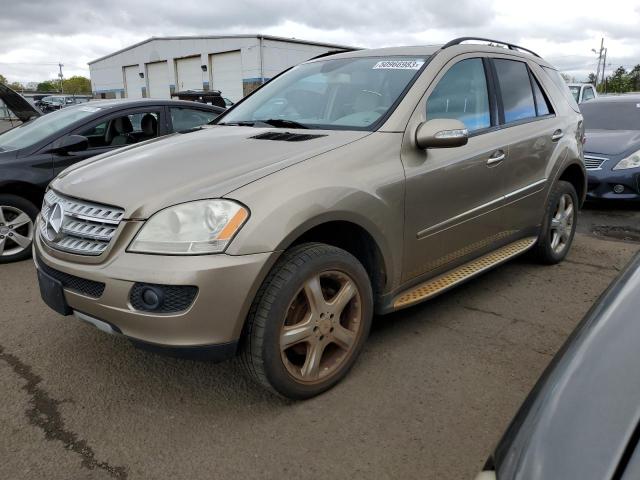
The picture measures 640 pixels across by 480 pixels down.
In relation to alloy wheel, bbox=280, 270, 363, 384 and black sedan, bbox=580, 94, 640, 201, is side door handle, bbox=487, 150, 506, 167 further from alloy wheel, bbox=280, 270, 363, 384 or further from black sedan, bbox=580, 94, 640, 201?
black sedan, bbox=580, 94, 640, 201

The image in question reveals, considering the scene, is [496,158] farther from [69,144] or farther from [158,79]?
[158,79]

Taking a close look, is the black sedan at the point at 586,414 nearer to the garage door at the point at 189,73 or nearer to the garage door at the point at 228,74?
the garage door at the point at 228,74

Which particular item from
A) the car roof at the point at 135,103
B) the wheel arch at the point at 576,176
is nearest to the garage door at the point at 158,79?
the car roof at the point at 135,103

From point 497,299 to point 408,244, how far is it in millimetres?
1286

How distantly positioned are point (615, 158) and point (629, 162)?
0.54 ft

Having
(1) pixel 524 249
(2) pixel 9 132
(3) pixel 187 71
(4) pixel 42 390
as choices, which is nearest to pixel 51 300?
(4) pixel 42 390

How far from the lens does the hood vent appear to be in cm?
280

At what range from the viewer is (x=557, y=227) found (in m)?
4.42

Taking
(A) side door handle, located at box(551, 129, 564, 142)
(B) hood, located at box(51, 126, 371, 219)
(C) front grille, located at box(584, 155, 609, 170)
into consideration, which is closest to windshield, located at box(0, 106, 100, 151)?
(B) hood, located at box(51, 126, 371, 219)

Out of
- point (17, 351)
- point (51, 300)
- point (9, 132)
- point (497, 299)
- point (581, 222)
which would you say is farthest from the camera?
point (581, 222)

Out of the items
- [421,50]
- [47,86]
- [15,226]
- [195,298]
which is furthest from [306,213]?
[47,86]

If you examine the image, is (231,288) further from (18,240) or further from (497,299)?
(18,240)

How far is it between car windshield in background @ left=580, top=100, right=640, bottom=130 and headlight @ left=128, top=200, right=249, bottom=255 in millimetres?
7398

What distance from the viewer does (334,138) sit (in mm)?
2754
